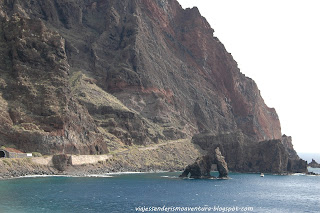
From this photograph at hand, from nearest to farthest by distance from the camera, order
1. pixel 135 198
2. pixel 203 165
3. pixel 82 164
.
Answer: pixel 135 198
pixel 82 164
pixel 203 165

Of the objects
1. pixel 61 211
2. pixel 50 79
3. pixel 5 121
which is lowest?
pixel 61 211

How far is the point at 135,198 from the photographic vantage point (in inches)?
3826

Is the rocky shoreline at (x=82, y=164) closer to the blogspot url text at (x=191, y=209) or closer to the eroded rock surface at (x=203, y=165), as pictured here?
the eroded rock surface at (x=203, y=165)

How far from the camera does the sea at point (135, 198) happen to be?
82250 millimetres

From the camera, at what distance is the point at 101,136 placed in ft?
596

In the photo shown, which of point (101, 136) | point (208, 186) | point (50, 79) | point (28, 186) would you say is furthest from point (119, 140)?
point (28, 186)

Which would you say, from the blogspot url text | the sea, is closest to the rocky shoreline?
the sea

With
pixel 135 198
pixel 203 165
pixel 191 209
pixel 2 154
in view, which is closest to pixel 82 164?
pixel 2 154

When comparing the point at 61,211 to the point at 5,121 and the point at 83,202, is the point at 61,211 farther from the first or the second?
the point at 5,121

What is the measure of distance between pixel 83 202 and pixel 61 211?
1140 centimetres

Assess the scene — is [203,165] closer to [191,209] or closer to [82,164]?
[82,164]

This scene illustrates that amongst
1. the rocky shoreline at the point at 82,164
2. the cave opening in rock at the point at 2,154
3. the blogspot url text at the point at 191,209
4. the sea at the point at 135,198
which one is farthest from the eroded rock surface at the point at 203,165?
the blogspot url text at the point at 191,209

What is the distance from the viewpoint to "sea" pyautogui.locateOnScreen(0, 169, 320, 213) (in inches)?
3238

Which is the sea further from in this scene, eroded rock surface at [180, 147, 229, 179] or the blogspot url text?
eroded rock surface at [180, 147, 229, 179]
